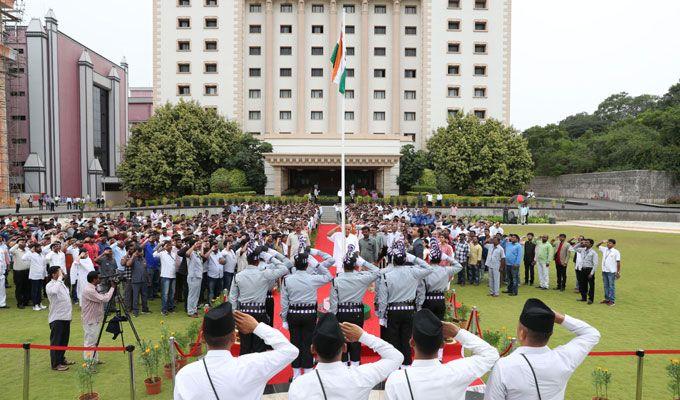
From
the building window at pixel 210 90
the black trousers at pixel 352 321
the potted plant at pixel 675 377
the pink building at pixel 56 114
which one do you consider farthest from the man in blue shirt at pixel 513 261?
the pink building at pixel 56 114

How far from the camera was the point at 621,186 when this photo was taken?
152ft

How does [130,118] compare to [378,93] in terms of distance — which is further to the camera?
[130,118]

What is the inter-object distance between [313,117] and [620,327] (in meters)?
40.5

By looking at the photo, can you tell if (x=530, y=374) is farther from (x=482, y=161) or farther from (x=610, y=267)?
(x=482, y=161)

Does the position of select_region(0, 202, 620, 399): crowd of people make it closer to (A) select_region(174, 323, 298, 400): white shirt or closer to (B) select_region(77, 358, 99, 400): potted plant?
(A) select_region(174, 323, 298, 400): white shirt

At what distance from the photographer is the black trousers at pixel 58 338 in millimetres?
6973

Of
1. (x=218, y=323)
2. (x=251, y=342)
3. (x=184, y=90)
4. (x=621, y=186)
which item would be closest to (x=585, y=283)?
(x=251, y=342)

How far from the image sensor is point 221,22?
45.3m

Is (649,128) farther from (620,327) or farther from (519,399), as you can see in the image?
(519,399)

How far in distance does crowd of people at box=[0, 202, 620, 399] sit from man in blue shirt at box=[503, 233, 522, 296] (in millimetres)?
31

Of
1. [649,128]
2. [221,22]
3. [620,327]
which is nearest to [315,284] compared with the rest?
[620,327]

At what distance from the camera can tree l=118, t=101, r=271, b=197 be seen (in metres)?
37.4

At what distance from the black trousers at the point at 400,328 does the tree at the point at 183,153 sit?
33.8 m

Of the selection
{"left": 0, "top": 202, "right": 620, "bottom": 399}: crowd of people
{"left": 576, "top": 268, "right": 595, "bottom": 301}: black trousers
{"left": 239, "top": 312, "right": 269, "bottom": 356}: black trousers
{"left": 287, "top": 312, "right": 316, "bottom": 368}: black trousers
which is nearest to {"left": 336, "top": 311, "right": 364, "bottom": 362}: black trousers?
{"left": 0, "top": 202, "right": 620, "bottom": 399}: crowd of people
